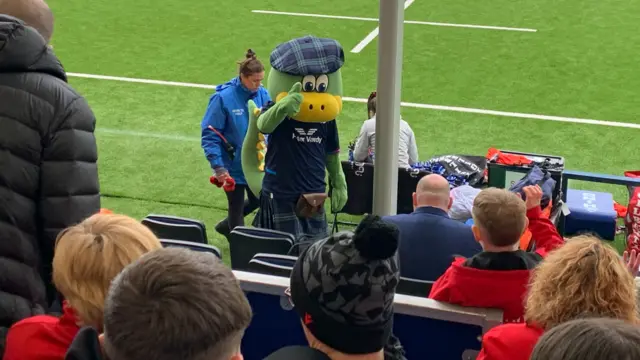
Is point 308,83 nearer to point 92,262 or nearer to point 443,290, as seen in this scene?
point 443,290

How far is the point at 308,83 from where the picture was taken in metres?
5.80

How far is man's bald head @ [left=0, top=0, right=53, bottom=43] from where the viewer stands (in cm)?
351

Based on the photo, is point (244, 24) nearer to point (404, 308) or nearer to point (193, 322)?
point (404, 308)

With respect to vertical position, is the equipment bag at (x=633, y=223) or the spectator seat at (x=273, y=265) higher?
the spectator seat at (x=273, y=265)

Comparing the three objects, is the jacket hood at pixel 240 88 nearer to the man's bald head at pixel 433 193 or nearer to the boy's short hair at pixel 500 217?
the man's bald head at pixel 433 193

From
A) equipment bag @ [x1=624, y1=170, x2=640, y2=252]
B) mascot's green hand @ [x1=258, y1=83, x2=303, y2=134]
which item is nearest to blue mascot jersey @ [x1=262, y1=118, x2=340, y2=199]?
mascot's green hand @ [x1=258, y1=83, x2=303, y2=134]

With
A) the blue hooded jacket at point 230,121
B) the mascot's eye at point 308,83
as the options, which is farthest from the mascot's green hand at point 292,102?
the blue hooded jacket at point 230,121

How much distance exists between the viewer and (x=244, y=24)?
1404cm

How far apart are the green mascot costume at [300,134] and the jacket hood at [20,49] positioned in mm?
2463

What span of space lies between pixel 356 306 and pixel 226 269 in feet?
1.63

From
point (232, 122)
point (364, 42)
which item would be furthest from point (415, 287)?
point (364, 42)

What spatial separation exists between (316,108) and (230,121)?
107cm

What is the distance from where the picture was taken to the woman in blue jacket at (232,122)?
6469mm

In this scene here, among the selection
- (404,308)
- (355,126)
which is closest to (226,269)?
(404,308)
